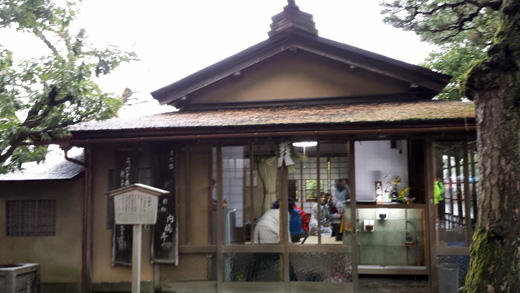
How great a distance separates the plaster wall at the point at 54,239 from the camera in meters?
9.81

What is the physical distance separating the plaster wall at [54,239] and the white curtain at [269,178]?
4039mm

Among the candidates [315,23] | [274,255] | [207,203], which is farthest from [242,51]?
[274,255]

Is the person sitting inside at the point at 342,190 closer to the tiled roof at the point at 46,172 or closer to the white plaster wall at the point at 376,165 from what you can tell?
the white plaster wall at the point at 376,165

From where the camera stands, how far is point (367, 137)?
29.3 feet

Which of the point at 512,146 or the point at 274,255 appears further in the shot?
the point at 274,255

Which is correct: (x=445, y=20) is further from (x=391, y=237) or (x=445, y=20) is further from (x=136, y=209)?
(x=136, y=209)

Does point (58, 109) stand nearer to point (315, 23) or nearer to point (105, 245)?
point (105, 245)

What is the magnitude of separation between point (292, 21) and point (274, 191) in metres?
4.57

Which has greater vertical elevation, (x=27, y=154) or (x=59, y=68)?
(x=59, y=68)

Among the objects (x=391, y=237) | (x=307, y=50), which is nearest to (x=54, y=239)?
(x=307, y=50)

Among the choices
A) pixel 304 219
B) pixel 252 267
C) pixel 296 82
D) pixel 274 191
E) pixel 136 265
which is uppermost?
pixel 296 82

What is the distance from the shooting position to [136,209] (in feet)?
23.0

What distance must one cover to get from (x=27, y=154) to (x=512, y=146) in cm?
840

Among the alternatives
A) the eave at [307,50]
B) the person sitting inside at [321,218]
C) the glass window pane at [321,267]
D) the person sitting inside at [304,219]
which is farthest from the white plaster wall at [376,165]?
the glass window pane at [321,267]
